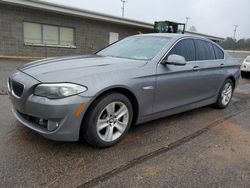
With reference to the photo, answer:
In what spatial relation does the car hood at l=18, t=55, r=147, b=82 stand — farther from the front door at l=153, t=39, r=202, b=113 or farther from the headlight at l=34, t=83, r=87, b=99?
the front door at l=153, t=39, r=202, b=113

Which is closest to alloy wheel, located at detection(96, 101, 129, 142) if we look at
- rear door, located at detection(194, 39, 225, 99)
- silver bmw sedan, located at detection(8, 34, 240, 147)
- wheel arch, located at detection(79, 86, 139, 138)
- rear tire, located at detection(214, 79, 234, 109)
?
silver bmw sedan, located at detection(8, 34, 240, 147)

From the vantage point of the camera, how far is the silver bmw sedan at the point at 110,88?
2.72 m

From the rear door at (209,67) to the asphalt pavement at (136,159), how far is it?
944mm

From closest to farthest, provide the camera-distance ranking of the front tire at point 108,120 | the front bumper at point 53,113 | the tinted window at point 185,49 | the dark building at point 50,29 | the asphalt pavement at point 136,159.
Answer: the asphalt pavement at point 136,159, the front bumper at point 53,113, the front tire at point 108,120, the tinted window at point 185,49, the dark building at point 50,29

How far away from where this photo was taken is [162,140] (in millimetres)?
3561

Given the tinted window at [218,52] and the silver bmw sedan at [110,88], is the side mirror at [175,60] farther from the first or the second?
the tinted window at [218,52]

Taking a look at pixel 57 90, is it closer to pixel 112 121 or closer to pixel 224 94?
pixel 112 121

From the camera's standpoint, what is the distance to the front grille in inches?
113

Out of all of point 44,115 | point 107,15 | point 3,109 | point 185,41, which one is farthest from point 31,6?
point 44,115

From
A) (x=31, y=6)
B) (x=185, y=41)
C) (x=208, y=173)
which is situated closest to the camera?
(x=208, y=173)

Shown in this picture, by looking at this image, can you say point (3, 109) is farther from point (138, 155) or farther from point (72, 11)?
point (72, 11)

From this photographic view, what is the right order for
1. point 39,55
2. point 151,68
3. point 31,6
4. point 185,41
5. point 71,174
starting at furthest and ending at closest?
1. point 39,55
2. point 31,6
3. point 185,41
4. point 151,68
5. point 71,174

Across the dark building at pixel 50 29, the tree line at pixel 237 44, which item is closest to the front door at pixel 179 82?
the dark building at pixel 50 29

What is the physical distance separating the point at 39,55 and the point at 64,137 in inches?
527
